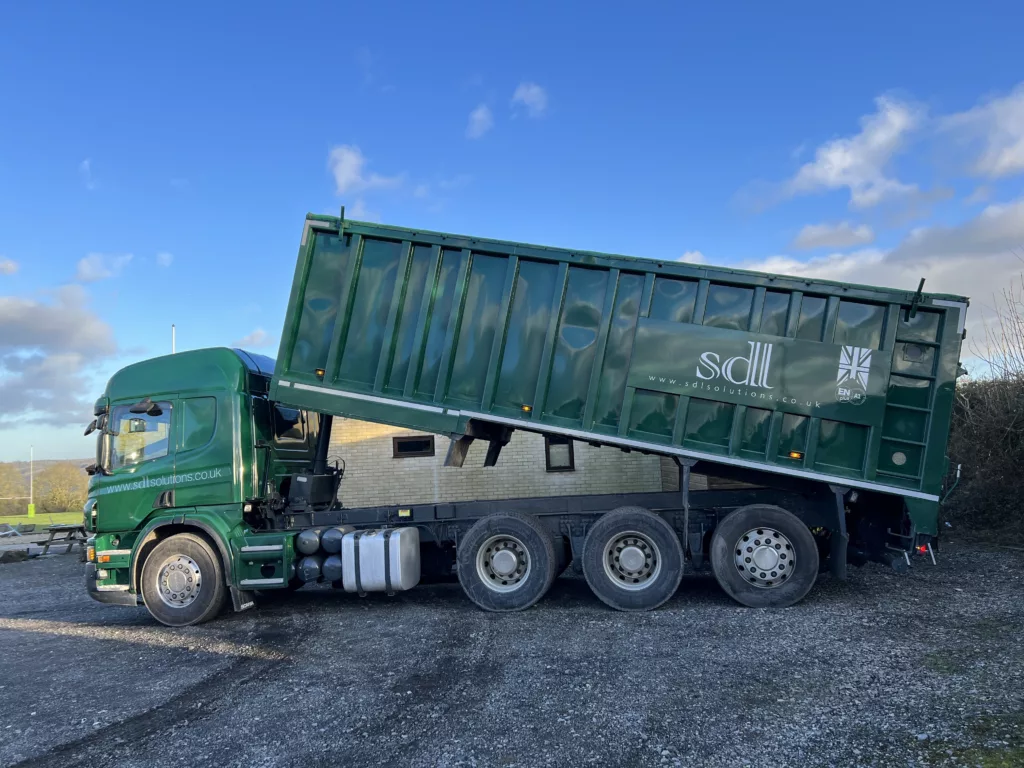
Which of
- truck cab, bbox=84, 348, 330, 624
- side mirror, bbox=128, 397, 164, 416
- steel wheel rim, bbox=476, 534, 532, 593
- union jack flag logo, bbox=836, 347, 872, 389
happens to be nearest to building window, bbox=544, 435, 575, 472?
steel wheel rim, bbox=476, 534, 532, 593

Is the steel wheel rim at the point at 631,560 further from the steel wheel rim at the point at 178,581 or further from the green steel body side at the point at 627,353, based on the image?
the steel wheel rim at the point at 178,581

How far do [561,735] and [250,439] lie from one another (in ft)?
18.2

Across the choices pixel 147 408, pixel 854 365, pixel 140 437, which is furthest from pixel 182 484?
pixel 854 365

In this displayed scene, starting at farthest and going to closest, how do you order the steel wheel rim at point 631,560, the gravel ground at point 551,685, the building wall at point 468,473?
the building wall at point 468,473 < the steel wheel rim at point 631,560 < the gravel ground at point 551,685

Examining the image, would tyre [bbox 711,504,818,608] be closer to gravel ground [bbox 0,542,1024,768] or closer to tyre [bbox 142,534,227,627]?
gravel ground [bbox 0,542,1024,768]

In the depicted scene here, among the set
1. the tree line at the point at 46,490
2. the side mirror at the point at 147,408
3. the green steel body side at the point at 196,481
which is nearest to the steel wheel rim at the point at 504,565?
the green steel body side at the point at 196,481

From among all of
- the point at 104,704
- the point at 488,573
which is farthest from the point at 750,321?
the point at 104,704

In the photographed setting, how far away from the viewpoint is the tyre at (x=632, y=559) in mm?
7574

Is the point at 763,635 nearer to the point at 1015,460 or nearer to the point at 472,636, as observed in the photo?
the point at 472,636

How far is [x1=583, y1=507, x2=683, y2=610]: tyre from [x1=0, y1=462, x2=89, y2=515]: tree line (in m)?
41.4

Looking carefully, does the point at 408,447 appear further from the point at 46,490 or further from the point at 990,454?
the point at 46,490

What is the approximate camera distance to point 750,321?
7406 mm

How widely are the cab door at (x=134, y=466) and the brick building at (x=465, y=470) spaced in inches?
213

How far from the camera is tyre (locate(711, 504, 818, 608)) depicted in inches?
293
